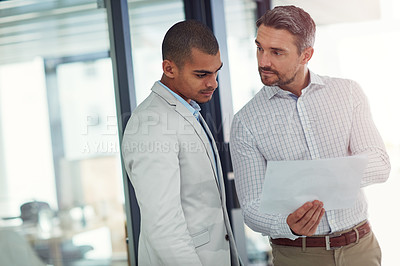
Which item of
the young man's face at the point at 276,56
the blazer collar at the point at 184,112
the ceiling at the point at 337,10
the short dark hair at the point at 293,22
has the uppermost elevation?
the ceiling at the point at 337,10

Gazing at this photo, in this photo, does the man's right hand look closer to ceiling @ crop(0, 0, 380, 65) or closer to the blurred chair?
the blurred chair

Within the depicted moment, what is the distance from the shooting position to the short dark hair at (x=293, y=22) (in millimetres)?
1858

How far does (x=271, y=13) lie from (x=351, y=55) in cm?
152

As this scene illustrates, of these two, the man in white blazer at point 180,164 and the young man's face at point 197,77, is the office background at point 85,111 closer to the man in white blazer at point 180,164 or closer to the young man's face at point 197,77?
the man in white blazer at point 180,164

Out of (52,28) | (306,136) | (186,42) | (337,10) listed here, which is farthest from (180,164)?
(337,10)

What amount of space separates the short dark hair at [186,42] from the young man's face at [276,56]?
0.29 m

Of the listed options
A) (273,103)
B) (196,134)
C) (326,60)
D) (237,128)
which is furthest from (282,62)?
(326,60)

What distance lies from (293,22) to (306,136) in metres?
0.45

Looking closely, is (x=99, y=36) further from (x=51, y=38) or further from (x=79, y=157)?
(x=79, y=157)

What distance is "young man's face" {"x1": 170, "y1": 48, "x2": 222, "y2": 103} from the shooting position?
162 centimetres

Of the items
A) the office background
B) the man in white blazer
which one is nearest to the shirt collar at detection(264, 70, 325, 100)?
the man in white blazer

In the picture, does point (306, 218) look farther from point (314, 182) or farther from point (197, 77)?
point (197, 77)

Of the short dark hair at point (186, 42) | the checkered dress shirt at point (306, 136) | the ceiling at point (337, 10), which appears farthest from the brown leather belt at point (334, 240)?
the ceiling at point (337, 10)

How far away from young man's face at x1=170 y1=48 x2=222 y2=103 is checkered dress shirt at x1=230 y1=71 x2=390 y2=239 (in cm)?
33
